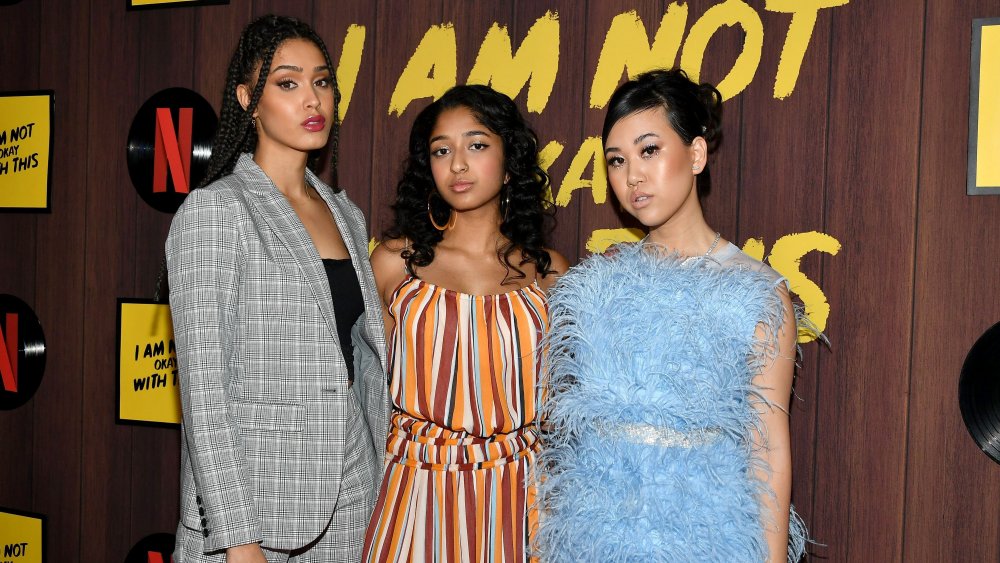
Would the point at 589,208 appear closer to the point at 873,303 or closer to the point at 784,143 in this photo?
the point at 784,143

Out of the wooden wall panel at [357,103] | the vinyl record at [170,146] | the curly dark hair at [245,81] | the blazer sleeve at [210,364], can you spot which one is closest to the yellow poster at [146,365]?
the vinyl record at [170,146]

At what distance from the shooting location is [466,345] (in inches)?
75.2

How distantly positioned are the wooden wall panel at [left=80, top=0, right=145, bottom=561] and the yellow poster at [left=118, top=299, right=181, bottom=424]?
0.06 meters

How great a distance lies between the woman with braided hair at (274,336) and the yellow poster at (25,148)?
1.36 metres

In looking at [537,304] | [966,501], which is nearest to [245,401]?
[537,304]

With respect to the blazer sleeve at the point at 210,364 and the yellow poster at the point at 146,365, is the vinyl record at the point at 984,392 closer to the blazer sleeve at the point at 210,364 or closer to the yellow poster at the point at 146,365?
the blazer sleeve at the point at 210,364

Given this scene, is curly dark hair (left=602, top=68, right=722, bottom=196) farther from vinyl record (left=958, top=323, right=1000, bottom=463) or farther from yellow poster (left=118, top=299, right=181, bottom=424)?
yellow poster (left=118, top=299, right=181, bottom=424)

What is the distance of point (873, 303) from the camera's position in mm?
2025

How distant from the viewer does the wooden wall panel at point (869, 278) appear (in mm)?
1993

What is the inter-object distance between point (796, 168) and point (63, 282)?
2.39 metres

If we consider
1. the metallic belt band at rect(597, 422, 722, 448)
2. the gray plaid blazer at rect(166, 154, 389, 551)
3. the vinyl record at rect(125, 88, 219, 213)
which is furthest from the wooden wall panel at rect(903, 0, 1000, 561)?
the vinyl record at rect(125, 88, 219, 213)

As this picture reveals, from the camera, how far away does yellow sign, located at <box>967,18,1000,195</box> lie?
1902mm

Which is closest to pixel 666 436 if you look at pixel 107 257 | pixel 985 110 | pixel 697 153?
pixel 697 153

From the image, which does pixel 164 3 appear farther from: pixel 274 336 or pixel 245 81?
pixel 274 336
